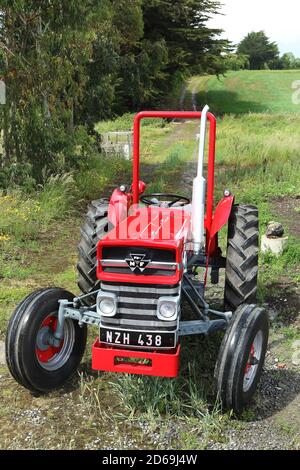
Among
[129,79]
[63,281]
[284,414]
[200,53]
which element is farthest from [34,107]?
[200,53]

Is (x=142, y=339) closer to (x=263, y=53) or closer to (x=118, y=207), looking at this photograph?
(x=118, y=207)

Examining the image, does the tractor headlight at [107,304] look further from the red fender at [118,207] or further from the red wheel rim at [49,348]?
the red fender at [118,207]

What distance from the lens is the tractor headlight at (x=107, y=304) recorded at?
3.40 m

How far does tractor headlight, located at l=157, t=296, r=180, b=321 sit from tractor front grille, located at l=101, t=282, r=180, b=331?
0.04 m

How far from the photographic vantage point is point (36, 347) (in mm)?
3723

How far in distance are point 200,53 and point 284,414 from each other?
27.3m

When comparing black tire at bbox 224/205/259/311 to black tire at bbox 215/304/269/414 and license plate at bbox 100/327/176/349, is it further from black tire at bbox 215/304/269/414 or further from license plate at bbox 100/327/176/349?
license plate at bbox 100/327/176/349

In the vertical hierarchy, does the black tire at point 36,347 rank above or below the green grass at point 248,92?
below

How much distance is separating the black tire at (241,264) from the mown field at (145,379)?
44cm

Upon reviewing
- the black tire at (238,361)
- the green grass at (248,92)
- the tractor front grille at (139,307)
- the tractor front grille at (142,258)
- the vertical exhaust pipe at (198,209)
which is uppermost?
the green grass at (248,92)

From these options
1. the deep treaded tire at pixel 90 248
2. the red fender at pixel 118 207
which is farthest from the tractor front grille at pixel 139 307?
the red fender at pixel 118 207

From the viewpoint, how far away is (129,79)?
1670 cm

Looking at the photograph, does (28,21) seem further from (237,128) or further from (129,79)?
(237,128)

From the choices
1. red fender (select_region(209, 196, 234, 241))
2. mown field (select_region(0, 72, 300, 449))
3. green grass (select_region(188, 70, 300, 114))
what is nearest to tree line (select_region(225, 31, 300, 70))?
green grass (select_region(188, 70, 300, 114))
